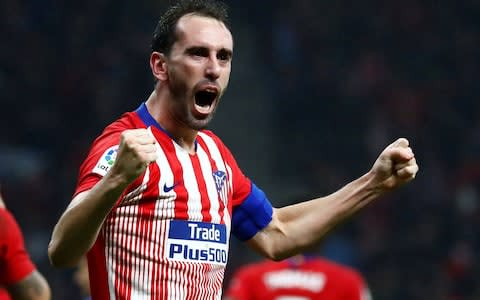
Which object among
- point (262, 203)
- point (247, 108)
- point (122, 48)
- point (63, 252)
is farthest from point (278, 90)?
point (63, 252)

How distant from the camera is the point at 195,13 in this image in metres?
3.58

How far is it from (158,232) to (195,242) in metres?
0.13

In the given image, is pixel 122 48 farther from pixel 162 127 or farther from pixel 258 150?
pixel 162 127

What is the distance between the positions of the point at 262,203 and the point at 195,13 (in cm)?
76

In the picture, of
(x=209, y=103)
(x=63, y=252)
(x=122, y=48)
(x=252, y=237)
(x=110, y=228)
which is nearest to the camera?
(x=63, y=252)

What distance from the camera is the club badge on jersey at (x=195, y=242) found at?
340cm

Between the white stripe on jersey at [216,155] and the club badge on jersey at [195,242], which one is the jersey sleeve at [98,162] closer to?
the club badge on jersey at [195,242]

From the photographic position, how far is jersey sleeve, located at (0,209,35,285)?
476 cm

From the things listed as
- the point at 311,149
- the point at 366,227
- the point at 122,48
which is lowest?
the point at 366,227

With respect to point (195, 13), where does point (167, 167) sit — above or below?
below

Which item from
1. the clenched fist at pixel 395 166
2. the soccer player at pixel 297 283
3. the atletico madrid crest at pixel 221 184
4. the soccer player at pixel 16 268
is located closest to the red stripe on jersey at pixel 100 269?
the atletico madrid crest at pixel 221 184

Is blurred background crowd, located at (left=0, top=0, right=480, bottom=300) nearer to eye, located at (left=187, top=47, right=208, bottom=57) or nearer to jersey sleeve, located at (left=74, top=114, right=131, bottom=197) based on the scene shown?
eye, located at (left=187, top=47, right=208, bottom=57)

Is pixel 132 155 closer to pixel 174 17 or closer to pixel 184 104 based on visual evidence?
pixel 184 104

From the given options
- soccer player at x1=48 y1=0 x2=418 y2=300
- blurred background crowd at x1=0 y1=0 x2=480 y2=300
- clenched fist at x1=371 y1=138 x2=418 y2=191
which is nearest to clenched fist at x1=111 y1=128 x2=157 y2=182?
soccer player at x1=48 y1=0 x2=418 y2=300
